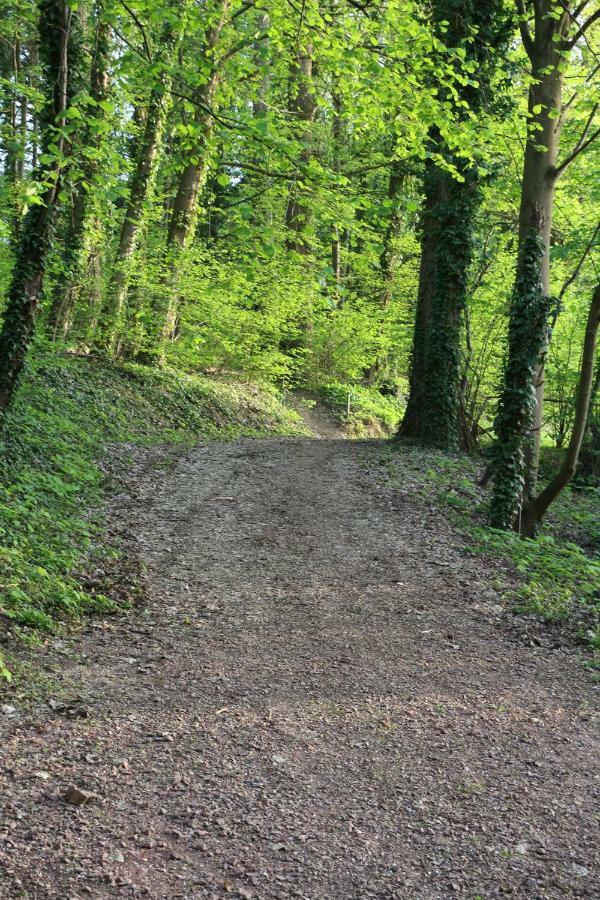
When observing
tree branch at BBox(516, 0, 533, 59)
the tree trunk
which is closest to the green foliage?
the tree trunk

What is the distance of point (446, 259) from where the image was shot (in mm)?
12977

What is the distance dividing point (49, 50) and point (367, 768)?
788 cm

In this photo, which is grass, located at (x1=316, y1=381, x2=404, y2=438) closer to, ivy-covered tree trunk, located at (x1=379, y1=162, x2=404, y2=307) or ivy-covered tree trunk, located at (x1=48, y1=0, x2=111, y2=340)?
ivy-covered tree trunk, located at (x1=379, y1=162, x2=404, y2=307)

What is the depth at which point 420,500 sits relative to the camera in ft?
32.0

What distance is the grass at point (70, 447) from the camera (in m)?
5.34

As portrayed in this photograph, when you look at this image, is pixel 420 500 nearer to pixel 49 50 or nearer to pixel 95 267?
pixel 49 50

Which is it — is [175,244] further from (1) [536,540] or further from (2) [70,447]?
(1) [536,540]

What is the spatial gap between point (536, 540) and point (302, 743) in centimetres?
590

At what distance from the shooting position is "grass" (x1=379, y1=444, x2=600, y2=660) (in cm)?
664

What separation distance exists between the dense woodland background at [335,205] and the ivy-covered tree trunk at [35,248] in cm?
2

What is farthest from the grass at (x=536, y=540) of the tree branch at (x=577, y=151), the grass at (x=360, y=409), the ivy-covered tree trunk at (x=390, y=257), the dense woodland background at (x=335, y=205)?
the ivy-covered tree trunk at (x=390, y=257)

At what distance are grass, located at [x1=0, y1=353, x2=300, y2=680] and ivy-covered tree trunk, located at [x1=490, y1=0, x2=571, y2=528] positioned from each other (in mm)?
5096

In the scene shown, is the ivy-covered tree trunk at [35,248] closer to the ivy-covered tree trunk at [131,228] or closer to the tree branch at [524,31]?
the tree branch at [524,31]

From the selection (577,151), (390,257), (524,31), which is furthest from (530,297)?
(390,257)
